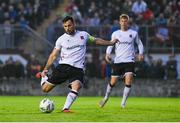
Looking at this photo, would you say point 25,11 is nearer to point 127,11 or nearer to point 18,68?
point 18,68

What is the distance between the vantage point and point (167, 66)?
1228 inches

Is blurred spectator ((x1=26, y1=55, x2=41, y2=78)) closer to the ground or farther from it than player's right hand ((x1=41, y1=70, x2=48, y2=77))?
closer to the ground

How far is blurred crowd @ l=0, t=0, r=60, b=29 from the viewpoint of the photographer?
35469 millimetres

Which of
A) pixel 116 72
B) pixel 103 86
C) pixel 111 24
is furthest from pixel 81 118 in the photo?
pixel 111 24

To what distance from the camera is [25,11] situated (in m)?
36.1

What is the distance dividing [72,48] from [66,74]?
0.69 metres

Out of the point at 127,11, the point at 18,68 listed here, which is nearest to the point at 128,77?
the point at 18,68

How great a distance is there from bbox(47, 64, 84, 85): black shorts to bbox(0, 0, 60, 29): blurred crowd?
1773cm

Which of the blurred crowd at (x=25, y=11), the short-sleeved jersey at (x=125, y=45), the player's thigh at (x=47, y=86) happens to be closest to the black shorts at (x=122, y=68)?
the short-sleeved jersey at (x=125, y=45)

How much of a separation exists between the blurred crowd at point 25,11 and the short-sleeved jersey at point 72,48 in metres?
17.6

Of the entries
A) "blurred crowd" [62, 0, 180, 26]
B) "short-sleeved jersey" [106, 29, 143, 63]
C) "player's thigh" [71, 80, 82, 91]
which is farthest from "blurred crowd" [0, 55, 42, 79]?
"player's thigh" [71, 80, 82, 91]

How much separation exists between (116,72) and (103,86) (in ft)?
37.8

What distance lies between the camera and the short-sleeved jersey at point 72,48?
17.0 meters

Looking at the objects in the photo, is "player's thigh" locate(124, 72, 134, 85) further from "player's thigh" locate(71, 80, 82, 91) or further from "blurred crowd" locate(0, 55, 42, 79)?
"blurred crowd" locate(0, 55, 42, 79)
